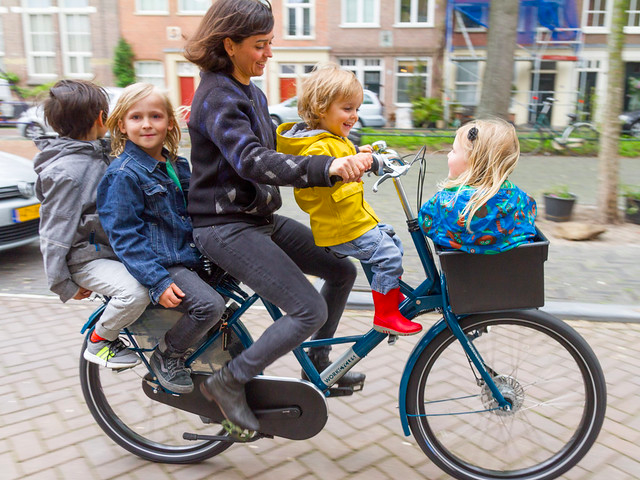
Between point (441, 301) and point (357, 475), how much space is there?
91cm

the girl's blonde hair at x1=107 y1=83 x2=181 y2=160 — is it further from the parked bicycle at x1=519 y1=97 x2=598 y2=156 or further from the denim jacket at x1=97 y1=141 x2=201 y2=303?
the parked bicycle at x1=519 y1=97 x2=598 y2=156

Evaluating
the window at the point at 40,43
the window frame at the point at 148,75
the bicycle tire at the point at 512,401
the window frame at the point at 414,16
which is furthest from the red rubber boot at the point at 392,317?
the window at the point at 40,43

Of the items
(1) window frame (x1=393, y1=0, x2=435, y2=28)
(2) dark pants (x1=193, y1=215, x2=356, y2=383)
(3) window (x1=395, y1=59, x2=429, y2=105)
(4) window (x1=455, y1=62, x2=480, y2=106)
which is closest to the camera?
(2) dark pants (x1=193, y1=215, x2=356, y2=383)

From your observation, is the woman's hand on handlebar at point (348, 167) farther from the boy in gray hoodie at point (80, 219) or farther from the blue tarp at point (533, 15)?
the blue tarp at point (533, 15)

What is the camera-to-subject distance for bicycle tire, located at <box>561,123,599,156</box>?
46.0 feet

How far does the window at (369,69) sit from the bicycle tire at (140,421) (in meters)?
23.9

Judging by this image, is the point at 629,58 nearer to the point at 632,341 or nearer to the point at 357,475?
the point at 632,341

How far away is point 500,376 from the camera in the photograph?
8.28 ft

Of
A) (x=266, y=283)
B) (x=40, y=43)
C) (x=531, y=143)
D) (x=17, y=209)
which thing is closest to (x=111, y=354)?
(x=266, y=283)

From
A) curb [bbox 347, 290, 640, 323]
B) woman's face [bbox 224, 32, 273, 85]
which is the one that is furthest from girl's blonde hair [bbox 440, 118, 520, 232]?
curb [bbox 347, 290, 640, 323]

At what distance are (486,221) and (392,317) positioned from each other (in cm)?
57

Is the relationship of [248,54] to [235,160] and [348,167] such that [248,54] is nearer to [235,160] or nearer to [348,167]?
[235,160]

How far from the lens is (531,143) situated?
14102 mm

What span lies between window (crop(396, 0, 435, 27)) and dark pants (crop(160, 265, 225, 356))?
2460 centimetres
